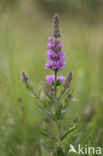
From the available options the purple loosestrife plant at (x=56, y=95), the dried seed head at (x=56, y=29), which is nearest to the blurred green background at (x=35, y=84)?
the purple loosestrife plant at (x=56, y=95)

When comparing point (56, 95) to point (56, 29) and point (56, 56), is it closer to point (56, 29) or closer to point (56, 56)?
point (56, 56)

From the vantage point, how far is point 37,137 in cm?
180

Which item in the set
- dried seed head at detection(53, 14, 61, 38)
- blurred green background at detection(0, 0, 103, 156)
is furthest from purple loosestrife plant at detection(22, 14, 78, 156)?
blurred green background at detection(0, 0, 103, 156)

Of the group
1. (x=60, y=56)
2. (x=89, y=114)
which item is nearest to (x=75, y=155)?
(x=60, y=56)

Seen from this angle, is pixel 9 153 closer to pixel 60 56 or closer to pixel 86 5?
pixel 60 56

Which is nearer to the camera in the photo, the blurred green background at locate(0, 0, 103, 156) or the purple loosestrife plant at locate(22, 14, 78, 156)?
the purple loosestrife plant at locate(22, 14, 78, 156)

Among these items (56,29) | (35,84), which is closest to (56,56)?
(56,29)

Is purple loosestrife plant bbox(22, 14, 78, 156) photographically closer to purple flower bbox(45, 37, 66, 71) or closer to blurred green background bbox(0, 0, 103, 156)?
purple flower bbox(45, 37, 66, 71)

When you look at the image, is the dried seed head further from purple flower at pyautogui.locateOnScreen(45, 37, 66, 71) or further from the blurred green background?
the blurred green background

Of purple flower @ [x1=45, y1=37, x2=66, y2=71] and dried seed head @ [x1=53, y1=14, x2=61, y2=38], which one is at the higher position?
dried seed head @ [x1=53, y1=14, x2=61, y2=38]

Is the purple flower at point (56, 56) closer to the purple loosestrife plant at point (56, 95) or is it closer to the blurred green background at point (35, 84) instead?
the purple loosestrife plant at point (56, 95)

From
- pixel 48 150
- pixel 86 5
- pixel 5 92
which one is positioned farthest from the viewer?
pixel 86 5

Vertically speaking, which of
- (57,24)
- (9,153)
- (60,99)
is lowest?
(9,153)

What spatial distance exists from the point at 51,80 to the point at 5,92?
2.13 ft
